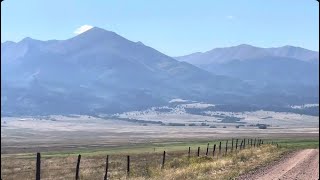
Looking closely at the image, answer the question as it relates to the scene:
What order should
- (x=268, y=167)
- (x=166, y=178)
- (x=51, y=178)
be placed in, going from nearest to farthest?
1. (x=166, y=178)
2. (x=268, y=167)
3. (x=51, y=178)

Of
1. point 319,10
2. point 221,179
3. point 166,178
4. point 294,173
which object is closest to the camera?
point 319,10

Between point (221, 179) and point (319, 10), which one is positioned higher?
point (319, 10)

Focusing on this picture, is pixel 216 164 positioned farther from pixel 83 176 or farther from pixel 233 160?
pixel 83 176

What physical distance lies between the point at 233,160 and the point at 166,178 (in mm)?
13391

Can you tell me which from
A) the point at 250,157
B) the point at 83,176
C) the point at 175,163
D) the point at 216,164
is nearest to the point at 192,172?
the point at 216,164

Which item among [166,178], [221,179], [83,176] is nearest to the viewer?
[221,179]

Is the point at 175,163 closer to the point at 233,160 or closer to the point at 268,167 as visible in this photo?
the point at 233,160

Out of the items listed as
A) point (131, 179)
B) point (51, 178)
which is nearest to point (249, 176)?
point (131, 179)

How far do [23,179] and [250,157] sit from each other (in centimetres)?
2018

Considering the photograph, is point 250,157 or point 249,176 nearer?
point 249,176

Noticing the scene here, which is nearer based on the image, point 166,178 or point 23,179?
point 166,178

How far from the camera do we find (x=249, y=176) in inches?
1128

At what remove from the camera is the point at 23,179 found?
44.6 m

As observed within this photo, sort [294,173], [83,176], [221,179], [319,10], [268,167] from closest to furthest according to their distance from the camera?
[319,10] < [221,179] < [294,173] < [268,167] < [83,176]
